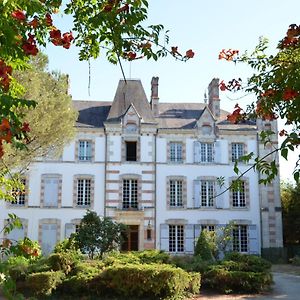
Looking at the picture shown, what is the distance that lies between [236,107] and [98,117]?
2580 cm

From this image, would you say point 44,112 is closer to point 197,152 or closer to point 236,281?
point 236,281

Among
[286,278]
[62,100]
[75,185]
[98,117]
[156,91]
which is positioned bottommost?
[286,278]

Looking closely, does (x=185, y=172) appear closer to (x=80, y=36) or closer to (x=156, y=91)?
(x=156, y=91)

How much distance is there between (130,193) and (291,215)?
409 inches

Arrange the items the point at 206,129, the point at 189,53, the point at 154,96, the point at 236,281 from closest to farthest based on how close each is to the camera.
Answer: the point at 189,53 → the point at 236,281 → the point at 206,129 → the point at 154,96

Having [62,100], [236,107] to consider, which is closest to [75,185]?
[62,100]

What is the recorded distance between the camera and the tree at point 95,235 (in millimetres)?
17672

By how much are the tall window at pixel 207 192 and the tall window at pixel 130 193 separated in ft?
12.7

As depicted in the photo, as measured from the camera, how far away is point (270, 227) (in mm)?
28953

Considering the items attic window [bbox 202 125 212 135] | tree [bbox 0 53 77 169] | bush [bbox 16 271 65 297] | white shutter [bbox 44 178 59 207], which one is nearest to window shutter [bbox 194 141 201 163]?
attic window [bbox 202 125 212 135]

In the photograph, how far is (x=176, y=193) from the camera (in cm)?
2895

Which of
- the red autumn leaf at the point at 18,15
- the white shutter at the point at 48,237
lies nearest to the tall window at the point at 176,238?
the white shutter at the point at 48,237

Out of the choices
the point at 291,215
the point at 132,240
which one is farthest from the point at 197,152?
the point at 291,215

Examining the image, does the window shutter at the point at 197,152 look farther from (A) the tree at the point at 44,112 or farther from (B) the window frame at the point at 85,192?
(A) the tree at the point at 44,112
